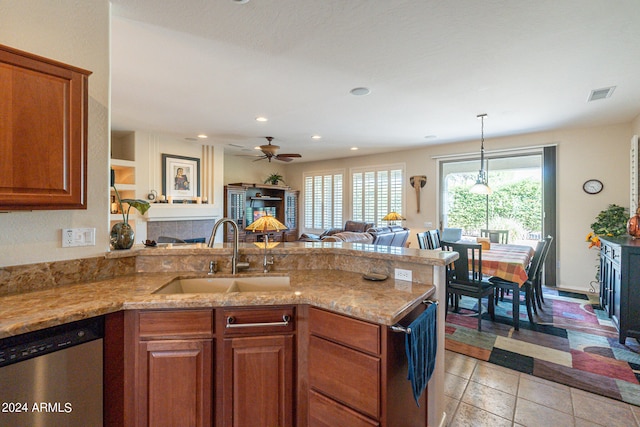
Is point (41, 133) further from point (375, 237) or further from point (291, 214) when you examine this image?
point (291, 214)

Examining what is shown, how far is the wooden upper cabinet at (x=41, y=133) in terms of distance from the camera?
1.35 m

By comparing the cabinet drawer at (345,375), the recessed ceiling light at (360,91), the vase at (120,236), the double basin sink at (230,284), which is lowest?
the cabinet drawer at (345,375)

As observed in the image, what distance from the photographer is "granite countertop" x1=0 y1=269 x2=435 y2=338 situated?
124cm

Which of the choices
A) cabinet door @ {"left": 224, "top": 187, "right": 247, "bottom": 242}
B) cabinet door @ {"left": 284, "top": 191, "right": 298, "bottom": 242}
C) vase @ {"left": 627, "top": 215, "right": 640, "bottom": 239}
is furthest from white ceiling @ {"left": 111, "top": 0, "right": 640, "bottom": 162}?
cabinet door @ {"left": 284, "top": 191, "right": 298, "bottom": 242}

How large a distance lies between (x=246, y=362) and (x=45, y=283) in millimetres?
1262

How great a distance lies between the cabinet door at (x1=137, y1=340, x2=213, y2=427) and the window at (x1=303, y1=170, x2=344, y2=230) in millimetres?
6560

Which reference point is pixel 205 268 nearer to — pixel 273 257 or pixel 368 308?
pixel 273 257

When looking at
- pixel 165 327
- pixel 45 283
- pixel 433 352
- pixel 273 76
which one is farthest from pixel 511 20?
pixel 45 283

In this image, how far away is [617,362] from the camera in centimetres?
257

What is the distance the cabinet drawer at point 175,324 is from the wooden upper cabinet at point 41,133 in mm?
766

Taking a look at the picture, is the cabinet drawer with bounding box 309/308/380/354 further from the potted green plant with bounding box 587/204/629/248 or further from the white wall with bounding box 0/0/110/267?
the potted green plant with bounding box 587/204/629/248

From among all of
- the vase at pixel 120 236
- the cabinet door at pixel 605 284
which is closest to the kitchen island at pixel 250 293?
the vase at pixel 120 236

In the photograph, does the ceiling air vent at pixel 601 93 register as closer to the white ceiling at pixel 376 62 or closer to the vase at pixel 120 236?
the white ceiling at pixel 376 62

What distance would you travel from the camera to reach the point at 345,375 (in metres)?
1.40
